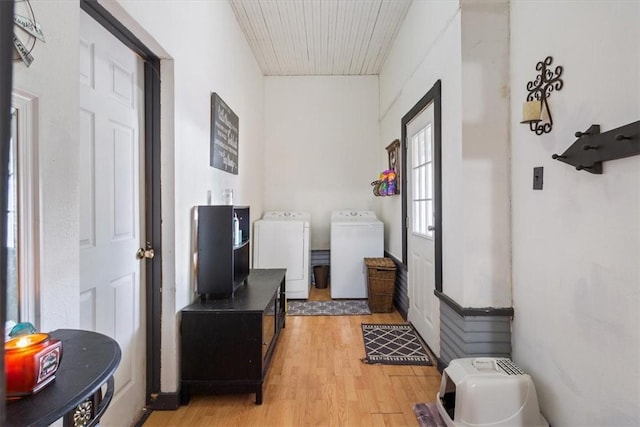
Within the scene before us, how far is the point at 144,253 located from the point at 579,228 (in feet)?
6.91

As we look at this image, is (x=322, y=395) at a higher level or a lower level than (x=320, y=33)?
lower

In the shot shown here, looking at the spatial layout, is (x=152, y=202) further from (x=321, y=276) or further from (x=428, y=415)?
(x=321, y=276)

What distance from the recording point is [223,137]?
2652mm

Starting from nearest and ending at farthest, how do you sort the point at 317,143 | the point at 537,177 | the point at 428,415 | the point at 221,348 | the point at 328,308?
the point at 537,177 → the point at 428,415 → the point at 221,348 → the point at 328,308 → the point at 317,143

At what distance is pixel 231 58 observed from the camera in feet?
9.69

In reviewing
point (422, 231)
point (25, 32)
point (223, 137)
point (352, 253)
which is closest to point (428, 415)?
point (422, 231)

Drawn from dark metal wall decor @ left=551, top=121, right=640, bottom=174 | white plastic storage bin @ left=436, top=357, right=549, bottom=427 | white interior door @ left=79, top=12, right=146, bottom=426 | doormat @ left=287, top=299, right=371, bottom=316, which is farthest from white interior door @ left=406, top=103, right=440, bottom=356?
white interior door @ left=79, top=12, right=146, bottom=426

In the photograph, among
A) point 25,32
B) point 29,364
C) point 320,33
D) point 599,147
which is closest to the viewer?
point 29,364

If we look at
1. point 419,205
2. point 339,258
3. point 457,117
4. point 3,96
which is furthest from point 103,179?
point 339,258

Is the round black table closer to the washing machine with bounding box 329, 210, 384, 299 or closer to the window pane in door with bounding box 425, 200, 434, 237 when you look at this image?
the window pane in door with bounding box 425, 200, 434, 237

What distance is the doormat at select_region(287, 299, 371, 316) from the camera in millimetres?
3410

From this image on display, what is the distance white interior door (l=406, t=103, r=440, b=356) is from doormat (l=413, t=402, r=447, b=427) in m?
0.51

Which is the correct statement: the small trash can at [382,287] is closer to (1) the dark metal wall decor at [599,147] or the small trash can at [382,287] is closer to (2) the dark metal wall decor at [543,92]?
(2) the dark metal wall decor at [543,92]

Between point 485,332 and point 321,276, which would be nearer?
point 485,332
